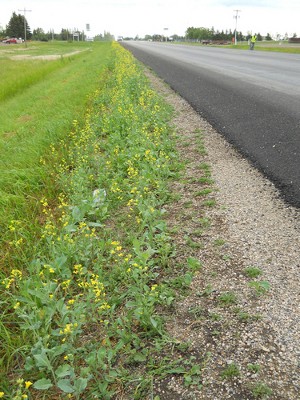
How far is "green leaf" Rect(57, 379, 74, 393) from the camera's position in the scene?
7.15ft

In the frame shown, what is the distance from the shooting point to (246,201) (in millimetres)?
4207

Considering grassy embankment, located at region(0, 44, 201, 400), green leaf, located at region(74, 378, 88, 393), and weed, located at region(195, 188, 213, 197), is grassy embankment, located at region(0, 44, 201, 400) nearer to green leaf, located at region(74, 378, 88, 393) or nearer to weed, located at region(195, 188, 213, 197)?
green leaf, located at region(74, 378, 88, 393)

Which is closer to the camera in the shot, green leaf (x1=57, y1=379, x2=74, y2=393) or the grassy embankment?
green leaf (x1=57, y1=379, x2=74, y2=393)

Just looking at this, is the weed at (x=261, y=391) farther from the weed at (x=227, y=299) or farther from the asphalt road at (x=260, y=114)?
the asphalt road at (x=260, y=114)

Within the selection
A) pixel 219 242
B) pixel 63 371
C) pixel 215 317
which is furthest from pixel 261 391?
pixel 219 242

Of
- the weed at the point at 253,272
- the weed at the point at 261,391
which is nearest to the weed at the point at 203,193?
the weed at the point at 253,272

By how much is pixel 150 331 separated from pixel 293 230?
5.84 ft

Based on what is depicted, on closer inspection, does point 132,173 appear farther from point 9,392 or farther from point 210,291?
point 9,392

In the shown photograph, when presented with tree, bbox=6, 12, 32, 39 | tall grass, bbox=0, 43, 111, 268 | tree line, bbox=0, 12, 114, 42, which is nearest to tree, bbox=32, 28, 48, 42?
tree line, bbox=0, 12, 114, 42

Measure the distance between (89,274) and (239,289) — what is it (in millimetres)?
1232

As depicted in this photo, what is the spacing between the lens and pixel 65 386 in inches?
86.3

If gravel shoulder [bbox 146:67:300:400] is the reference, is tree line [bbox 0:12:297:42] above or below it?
above

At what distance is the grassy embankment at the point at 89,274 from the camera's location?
2354 mm

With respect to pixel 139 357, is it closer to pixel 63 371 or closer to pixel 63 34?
pixel 63 371
